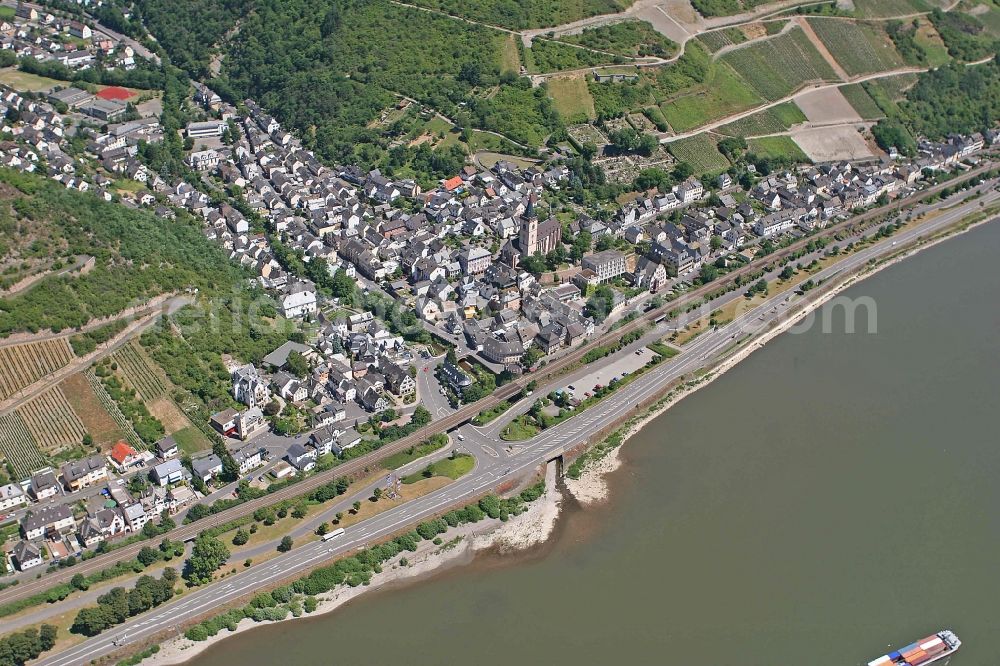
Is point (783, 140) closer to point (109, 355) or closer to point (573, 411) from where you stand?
point (573, 411)

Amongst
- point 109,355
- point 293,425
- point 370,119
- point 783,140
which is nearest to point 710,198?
point 783,140

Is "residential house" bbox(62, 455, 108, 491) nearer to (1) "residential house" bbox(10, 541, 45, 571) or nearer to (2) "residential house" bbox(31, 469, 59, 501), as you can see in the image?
(2) "residential house" bbox(31, 469, 59, 501)

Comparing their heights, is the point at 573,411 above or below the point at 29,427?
below

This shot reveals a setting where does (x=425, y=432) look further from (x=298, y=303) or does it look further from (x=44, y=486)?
(x=44, y=486)

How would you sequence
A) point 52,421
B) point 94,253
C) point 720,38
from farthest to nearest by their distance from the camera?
point 720,38 → point 94,253 → point 52,421

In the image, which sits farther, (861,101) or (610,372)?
(861,101)

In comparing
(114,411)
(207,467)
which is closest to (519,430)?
(207,467)

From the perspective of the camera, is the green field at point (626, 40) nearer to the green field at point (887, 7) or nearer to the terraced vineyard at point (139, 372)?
the green field at point (887, 7)
